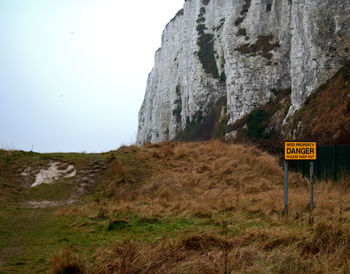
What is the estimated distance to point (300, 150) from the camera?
29.3 ft

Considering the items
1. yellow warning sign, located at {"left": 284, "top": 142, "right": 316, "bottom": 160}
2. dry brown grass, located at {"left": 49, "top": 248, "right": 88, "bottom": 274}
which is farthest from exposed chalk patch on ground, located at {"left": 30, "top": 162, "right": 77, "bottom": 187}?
dry brown grass, located at {"left": 49, "top": 248, "right": 88, "bottom": 274}

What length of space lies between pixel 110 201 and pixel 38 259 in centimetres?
671

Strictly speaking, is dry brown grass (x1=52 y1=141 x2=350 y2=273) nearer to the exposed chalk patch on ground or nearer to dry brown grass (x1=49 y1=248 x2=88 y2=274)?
dry brown grass (x1=49 y1=248 x2=88 y2=274)

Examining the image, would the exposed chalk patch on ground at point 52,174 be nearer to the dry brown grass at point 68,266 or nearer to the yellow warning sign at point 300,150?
the yellow warning sign at point 300,150

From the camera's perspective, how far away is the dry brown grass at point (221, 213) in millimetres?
4828

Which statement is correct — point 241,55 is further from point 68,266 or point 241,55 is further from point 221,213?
point 68,266

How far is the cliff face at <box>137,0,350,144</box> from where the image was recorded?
3022 cm

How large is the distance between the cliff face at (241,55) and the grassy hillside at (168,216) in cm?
1663

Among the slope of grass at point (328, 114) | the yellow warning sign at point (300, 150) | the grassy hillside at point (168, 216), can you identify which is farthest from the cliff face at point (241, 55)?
the yellow warning sign at point (300, 150)

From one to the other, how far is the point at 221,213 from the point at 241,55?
37.2 meters

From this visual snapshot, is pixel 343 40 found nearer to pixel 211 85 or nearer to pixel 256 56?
pixel 256 56

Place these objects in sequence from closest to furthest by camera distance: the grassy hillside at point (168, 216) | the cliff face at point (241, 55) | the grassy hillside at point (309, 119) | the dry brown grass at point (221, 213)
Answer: the dry brown grass at point (221, 213), the grassy hillside at point (168, 216), the grassy hillside at point (309, 119), the cliff face at point (241, 55)

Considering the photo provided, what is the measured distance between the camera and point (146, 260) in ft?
16.3

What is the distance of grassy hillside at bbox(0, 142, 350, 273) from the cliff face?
16627 millimetres
